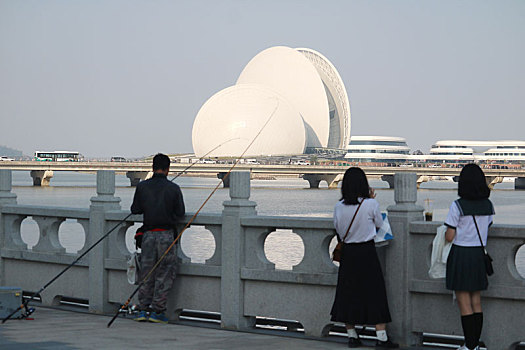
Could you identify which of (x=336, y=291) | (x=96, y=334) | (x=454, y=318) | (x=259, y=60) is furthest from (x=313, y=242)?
(x=259, y=60)

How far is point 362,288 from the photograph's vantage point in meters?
8.07

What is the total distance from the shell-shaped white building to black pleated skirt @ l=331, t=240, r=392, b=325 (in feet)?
449

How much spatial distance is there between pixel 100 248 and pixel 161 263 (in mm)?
1259

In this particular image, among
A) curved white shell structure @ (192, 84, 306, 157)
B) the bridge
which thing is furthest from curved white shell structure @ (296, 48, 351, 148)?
the bridge

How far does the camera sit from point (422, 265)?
834 cm

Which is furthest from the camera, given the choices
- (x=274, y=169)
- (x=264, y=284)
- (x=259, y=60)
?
(x=259, y=60)

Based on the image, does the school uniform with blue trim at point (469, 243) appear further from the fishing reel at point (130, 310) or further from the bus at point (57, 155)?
the bus at point (57, 155)

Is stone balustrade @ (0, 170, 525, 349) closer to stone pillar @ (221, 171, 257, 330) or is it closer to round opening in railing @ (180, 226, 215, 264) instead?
stone pillar @ (221, 171, 257, 330)

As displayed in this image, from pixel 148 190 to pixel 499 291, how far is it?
405cm

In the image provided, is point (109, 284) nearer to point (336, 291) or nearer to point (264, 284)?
point (264, 284)

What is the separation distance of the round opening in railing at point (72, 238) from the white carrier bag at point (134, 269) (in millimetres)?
18246

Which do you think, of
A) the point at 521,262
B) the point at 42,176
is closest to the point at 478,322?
the point at 521,262

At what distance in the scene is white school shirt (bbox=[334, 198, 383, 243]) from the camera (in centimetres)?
805

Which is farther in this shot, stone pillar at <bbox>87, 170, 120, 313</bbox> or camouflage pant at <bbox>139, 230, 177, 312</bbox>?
stone pillar at <bbox>87, 170, 120, 313</bbox>
